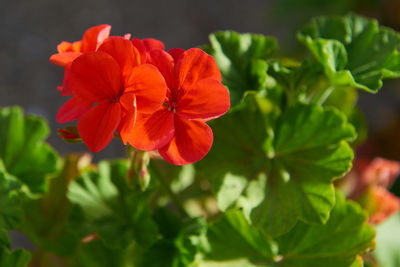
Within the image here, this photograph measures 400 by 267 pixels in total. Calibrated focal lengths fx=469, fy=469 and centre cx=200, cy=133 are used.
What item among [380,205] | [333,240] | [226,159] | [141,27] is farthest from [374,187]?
[141,27]

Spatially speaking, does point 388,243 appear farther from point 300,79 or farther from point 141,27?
point 141,27

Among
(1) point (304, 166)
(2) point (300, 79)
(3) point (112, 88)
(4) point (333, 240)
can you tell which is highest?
(3) point (112, 88)

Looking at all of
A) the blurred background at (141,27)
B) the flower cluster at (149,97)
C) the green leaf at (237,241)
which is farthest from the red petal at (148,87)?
the blurred background at (141,27)

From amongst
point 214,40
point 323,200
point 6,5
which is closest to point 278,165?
point 323,200

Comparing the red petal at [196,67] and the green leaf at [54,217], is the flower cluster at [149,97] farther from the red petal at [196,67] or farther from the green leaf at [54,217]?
the green leaf at [54,217]

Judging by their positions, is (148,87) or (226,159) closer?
(148,87)

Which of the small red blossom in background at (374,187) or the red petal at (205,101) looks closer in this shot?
the red petal at (205,101)
